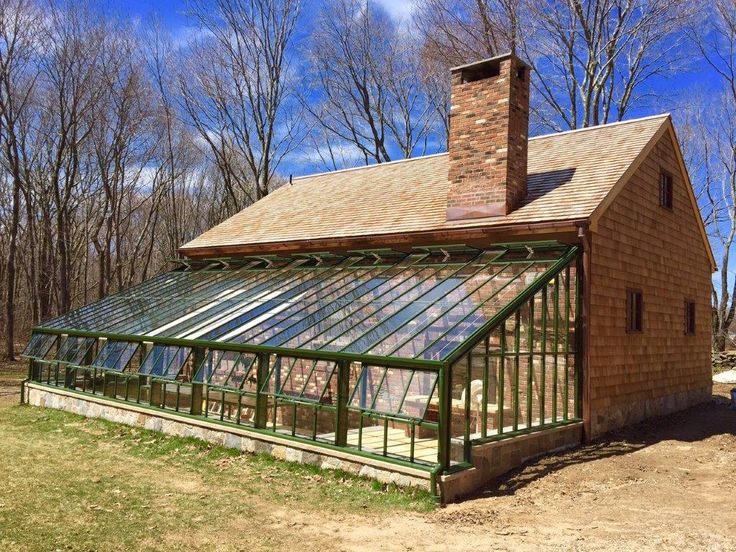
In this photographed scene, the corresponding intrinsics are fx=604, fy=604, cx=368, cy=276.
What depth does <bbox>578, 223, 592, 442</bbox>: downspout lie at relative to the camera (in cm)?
882

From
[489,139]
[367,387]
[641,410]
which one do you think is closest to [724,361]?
[641,410]

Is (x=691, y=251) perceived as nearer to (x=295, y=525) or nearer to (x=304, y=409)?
(x=304, y=409)

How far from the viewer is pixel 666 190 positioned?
1208 centimetres

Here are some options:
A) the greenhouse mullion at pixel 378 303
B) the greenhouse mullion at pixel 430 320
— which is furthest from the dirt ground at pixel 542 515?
the greenhouse mullion at pixel 378 303

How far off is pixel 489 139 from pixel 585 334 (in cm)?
377

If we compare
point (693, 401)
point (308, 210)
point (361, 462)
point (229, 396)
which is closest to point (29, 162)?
point (308, 210)

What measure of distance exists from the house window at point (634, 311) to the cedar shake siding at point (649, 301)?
11 cm

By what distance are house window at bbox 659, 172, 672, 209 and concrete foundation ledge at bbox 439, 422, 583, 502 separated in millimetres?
5506

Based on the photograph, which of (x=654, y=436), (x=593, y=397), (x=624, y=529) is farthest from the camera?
(x=654, y=436)

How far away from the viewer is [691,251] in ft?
43.2

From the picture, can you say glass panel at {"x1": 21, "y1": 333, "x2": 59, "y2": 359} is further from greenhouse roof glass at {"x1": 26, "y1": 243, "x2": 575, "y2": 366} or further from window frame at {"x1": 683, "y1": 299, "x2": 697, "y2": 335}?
window frame at {"x1": 683, "y1": 299, "x2": 697, "y2": 335}

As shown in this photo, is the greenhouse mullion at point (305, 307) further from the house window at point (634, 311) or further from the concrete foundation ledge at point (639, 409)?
the house window at point (634, 311)

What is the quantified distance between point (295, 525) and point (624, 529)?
3007mm

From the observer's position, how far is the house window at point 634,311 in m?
10.2
